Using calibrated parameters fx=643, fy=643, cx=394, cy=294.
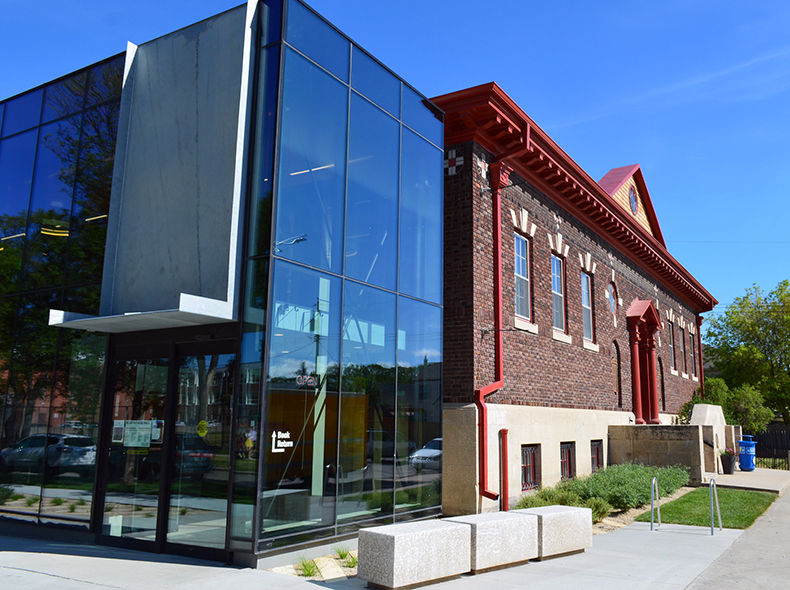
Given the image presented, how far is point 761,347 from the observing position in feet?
147

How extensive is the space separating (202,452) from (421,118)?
290 inches

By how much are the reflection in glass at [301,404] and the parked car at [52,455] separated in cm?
328

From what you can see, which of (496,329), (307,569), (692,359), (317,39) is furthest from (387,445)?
(692,359)

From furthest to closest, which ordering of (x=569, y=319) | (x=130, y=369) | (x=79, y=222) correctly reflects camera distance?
(x=569, y=319)
(x=79, y=222)
(x=130, y=369)

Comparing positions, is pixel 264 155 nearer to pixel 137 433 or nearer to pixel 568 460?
pixel 137 433

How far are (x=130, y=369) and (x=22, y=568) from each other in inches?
114

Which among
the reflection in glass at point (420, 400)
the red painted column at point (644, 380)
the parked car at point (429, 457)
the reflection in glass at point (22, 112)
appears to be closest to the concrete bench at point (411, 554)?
the reflection in glass at point (420, 400)

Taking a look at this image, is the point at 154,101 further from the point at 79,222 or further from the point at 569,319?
the point at 569,319

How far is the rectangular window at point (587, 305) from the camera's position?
18.0m

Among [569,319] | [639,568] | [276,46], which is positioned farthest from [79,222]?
[569,319]

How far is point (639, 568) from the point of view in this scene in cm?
843

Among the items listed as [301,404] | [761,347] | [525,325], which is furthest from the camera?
[761,347]

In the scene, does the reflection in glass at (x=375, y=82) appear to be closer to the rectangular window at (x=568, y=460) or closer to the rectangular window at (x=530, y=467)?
the rectangular window at (x=530, y=467)

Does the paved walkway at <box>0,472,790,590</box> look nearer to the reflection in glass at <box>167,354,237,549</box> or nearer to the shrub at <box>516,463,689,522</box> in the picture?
the reflection in glass at <box>167,354,237,549</box>
